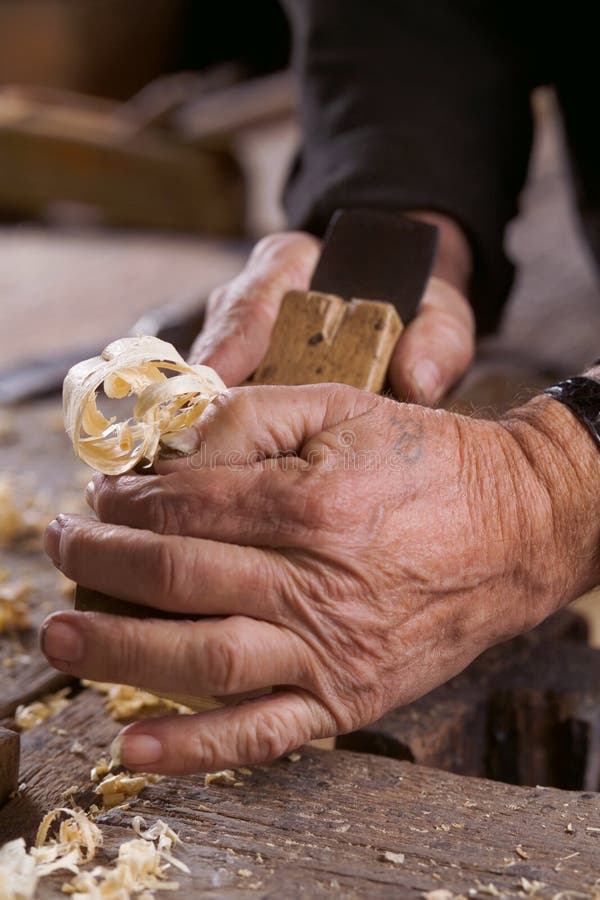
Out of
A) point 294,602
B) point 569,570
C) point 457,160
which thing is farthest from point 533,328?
point 294,602

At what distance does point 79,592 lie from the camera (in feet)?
2.97

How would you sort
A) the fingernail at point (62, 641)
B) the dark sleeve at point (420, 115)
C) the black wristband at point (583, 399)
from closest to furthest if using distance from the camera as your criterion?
1. the fingernail at point (62, 641)
2. the black wristband at point (583, 399)
3. the dark sleeve at point (420, 115)

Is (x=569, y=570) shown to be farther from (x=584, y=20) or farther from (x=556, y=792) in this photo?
(x=584, y=20)

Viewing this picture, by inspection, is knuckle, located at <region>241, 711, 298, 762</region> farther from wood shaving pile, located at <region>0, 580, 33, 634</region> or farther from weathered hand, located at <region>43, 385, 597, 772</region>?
wood shaving pile, located at <region>0, 580, 33, 634</region>

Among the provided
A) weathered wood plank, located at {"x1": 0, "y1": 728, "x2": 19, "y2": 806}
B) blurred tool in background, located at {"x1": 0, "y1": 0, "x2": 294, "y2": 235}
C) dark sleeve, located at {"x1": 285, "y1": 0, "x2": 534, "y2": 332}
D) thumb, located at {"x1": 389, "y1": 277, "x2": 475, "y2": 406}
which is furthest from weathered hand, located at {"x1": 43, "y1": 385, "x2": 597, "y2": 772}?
blurred tool in background, located at {"x1": 0, "y1": 0, "x2": 294, "y2": 235}

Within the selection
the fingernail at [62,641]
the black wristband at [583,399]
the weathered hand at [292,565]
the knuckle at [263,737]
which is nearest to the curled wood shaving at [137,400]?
the weathered hand at [292,565]

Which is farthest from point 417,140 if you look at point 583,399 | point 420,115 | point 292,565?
point 292,565

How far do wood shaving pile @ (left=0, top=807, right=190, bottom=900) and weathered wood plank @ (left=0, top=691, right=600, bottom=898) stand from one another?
13mm

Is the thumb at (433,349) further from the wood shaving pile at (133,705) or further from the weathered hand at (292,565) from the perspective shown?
the wood shaving pile at (133,705)

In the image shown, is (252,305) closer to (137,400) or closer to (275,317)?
(275,317)

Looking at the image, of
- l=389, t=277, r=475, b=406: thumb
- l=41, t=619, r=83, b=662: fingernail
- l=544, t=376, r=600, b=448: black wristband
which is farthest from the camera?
l=389, t=277, r=475, b=406: thumb

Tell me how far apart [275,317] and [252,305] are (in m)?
0.04

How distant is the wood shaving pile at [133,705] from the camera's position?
106 centimetres

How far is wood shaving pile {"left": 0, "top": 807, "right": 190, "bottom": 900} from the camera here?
75cm
